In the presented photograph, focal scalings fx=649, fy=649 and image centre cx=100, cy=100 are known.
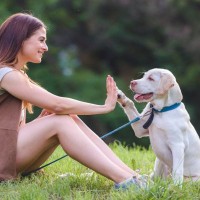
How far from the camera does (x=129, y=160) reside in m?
5.55

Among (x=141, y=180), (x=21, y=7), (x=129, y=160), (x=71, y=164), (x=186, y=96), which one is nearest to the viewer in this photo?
(x=141, y=180)

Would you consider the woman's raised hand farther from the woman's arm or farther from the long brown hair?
the long brown hair

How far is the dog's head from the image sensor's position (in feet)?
15.2

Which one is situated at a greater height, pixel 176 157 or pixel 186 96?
pixel 176 157

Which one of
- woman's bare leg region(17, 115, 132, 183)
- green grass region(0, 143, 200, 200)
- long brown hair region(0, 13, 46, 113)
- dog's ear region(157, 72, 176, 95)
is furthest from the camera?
dog's ear region(157, 72, 176, 95)

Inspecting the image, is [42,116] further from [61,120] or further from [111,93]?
[111,93]

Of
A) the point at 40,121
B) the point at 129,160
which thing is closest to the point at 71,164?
the point at 129,160

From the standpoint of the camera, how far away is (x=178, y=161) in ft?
14.6

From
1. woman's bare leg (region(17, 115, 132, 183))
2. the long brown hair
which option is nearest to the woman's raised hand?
woman's bare leg (region(17, 115, 132, 183))

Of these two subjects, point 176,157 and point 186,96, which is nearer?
point 176,157

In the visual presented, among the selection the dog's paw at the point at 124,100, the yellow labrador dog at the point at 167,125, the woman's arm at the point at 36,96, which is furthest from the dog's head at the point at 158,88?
the woman's arm at the point at 36,96

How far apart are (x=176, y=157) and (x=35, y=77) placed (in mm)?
9497

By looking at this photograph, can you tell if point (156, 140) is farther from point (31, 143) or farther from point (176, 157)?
point (31, 143)

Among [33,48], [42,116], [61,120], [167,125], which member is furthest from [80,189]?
[33,48]
